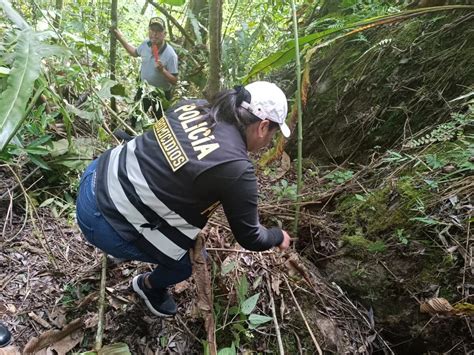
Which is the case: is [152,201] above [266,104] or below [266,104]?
below

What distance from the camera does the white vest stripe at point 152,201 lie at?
1.82 m

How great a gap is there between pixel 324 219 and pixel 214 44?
164cm

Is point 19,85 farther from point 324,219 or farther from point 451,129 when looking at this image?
point 451,129

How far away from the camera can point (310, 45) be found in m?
3.00

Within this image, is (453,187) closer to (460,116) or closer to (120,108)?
(460,116)

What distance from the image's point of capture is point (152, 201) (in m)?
1.82

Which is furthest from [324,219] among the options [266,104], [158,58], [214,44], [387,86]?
[158,58]

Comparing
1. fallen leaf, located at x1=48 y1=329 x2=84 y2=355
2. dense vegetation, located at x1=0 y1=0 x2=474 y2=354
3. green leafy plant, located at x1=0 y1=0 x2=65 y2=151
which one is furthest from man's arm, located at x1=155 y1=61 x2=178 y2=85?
fallen leaf, located at x1=48 y1=329 x2=84 y2=355

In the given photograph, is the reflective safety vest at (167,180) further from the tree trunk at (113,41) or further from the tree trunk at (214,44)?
the tree trunk at (113,41)

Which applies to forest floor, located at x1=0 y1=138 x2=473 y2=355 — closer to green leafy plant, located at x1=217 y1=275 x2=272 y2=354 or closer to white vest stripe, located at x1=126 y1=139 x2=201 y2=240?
green leafy plant, located at x1=217 y1=275 x2=272 y2=354

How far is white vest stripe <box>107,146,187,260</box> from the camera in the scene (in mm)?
1888

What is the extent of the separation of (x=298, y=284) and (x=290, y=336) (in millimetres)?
304

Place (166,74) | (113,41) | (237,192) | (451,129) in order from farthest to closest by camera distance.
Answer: (166,74), (113,41), (451,129), (237,192)

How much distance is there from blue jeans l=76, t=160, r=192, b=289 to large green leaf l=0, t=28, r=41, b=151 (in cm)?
45
